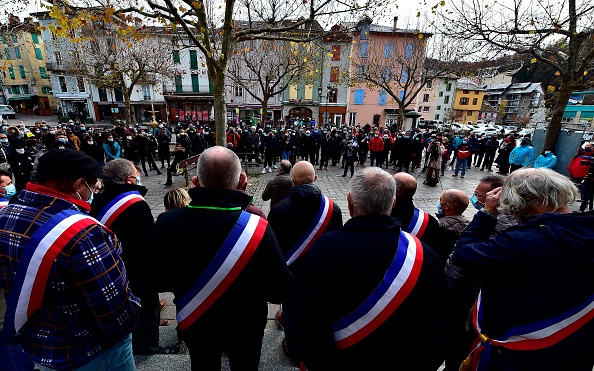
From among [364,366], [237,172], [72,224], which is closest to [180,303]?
[72,224]

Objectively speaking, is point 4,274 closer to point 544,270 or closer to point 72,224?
point 72,224

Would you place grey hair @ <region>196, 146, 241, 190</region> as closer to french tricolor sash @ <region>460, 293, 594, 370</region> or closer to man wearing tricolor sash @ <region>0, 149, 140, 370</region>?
man wearing tricolor sash @ <region>0, 149, 140, 370</region>

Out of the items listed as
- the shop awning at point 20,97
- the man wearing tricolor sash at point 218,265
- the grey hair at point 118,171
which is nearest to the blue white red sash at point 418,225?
the man wearing tricolor sash at point 218,265

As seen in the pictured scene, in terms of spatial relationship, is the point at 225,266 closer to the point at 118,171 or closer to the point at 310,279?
the point at 310,279

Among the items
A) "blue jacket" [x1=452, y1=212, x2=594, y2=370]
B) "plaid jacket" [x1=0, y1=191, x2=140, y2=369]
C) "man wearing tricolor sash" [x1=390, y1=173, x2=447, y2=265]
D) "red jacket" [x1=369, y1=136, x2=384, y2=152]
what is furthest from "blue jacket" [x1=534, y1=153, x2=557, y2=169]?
"plaid jacket" [x1=0, y1=191, x2=140, y2=369]

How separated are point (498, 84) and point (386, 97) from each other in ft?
180

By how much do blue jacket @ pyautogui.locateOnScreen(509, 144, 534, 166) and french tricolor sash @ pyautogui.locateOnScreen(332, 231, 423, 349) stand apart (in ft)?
37.2

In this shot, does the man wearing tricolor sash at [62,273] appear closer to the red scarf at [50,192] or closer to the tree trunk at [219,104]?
the red scarf at [50,192]

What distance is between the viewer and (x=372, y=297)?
1404mm

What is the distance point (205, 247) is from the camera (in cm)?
166

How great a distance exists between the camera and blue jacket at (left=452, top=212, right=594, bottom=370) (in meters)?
1.34

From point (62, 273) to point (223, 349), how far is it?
1060 mm

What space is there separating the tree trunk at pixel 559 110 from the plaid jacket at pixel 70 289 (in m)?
13.0

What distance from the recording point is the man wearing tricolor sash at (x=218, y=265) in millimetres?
1657
